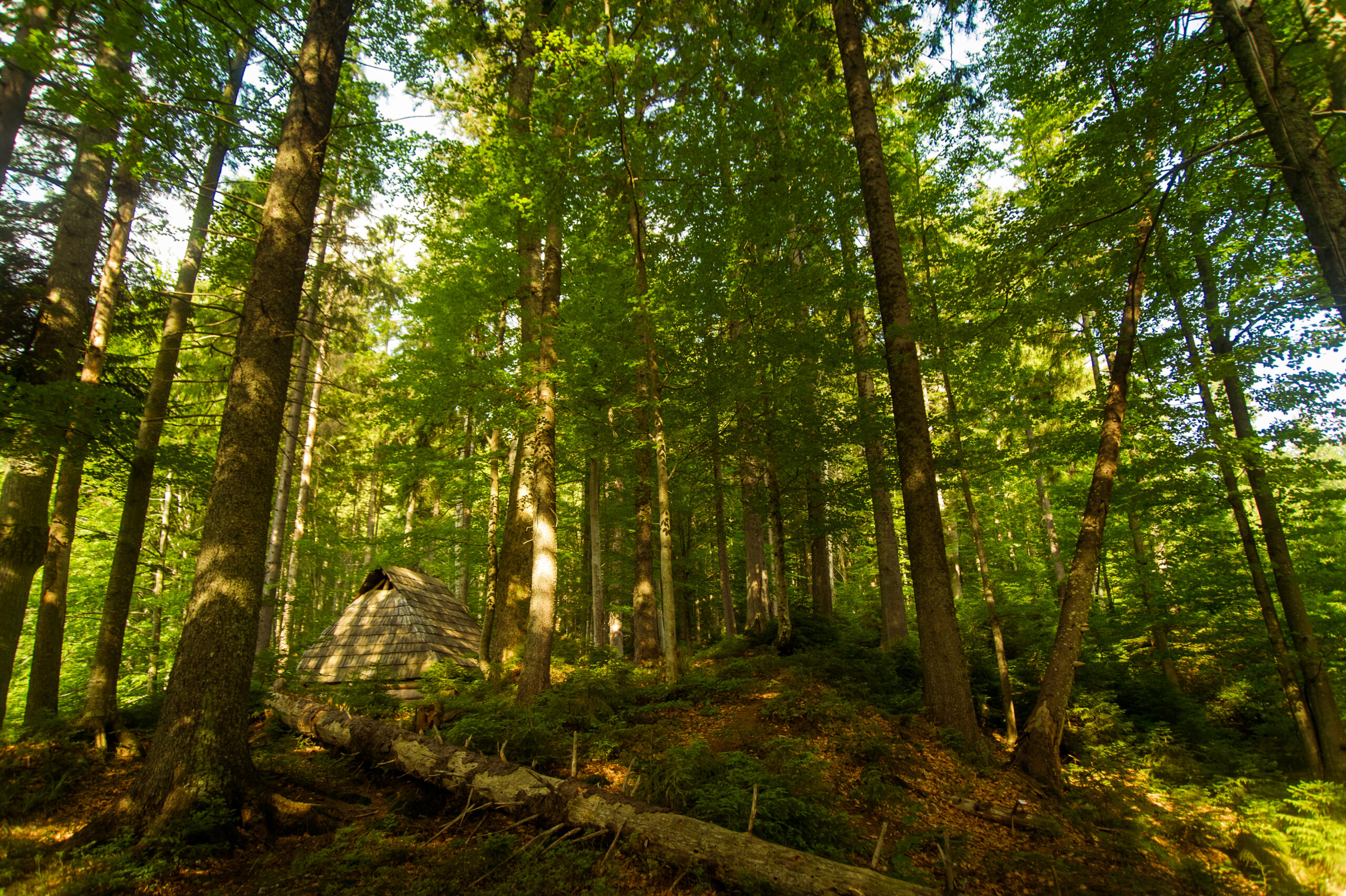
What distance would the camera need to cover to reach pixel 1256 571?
29.6 feet

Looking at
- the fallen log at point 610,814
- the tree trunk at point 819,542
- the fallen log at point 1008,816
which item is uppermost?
the tree trunk at point 819,542

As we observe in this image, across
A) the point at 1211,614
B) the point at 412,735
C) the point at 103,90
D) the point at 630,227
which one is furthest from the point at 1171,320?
the point at 103,90

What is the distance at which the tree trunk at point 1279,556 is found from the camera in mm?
7914

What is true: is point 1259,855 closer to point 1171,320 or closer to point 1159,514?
point 1159,514

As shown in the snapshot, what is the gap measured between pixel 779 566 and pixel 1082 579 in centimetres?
512

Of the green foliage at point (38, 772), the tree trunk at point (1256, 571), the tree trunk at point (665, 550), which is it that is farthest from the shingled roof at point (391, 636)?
the tree trunk at point (1256, 571)

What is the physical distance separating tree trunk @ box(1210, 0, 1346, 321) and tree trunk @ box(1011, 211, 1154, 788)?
201 cm

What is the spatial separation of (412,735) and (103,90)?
8.50 m

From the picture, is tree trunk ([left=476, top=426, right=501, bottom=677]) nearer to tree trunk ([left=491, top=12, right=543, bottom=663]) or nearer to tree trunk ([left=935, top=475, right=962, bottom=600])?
tree trunk ([left=491, top=12, right=543, bottom=663])

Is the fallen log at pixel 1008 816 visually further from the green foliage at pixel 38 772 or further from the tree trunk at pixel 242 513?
the green foliage at pixel 38 772

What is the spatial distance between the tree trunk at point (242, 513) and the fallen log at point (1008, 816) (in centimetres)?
712

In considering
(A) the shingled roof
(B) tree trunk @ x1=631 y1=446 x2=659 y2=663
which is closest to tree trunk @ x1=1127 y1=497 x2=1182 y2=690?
(B) tree trunk @ x1=631 y1=446 x2=659 y2=663

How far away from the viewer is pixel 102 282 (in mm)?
7922

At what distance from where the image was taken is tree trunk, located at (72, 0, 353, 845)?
4883mm
